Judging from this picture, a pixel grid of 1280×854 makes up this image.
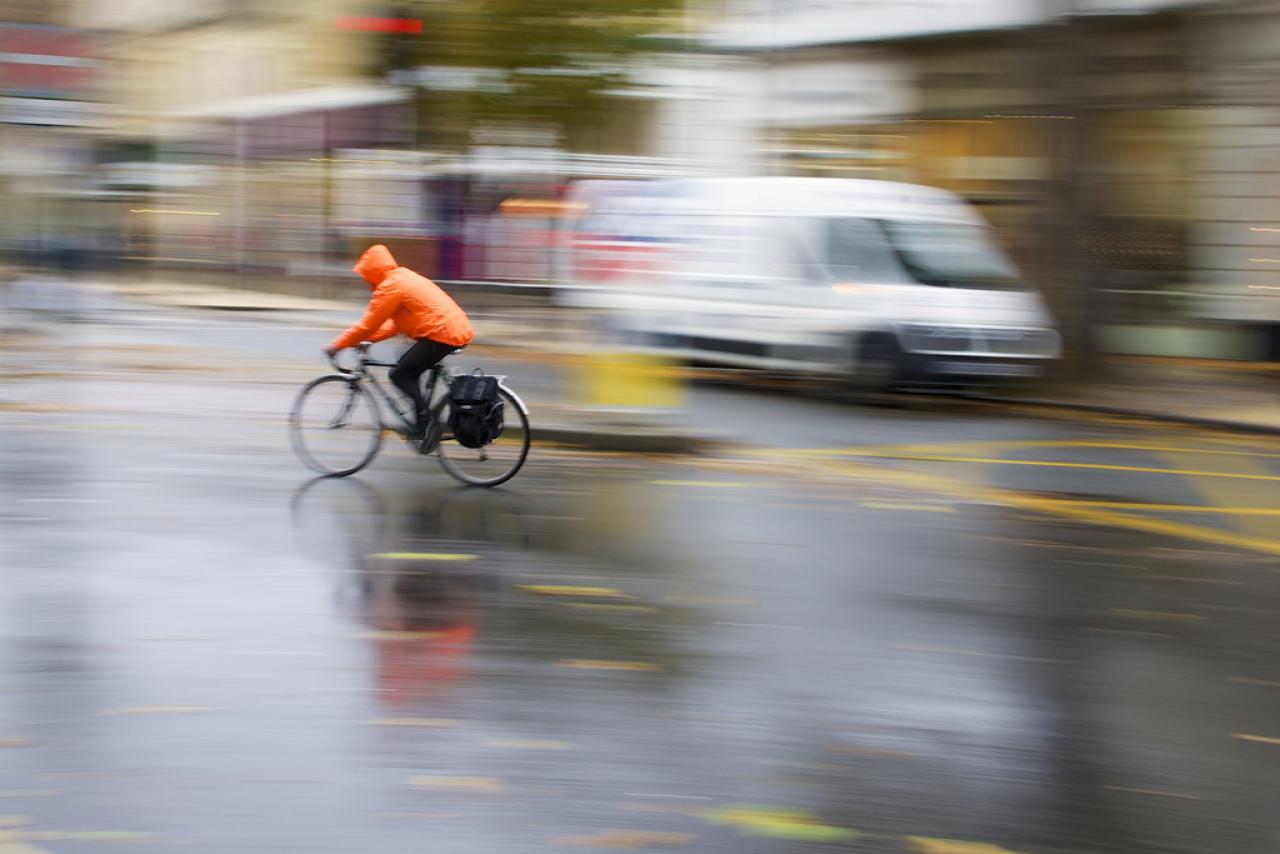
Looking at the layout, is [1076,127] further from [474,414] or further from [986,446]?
[474,414]

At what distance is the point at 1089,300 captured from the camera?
1762 centimetres

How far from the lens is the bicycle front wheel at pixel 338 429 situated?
1102 centimetres

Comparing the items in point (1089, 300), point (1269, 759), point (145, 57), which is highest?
point (145, 57)

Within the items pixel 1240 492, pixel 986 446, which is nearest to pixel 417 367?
pixel 986 446

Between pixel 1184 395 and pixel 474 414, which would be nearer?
pixel 474 414

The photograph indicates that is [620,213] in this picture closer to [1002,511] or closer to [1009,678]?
[1002,511]

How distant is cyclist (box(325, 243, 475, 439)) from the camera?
1055 cm

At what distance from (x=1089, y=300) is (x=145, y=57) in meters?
40.8

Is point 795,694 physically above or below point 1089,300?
below

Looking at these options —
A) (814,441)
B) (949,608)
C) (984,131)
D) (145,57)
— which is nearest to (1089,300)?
(814,441)

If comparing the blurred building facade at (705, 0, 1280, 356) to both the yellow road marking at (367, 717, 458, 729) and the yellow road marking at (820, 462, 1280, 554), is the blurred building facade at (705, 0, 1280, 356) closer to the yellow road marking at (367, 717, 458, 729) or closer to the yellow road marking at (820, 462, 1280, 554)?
the yellow road marking at (820, 462, 1280, 554)

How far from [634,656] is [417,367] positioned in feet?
15.6

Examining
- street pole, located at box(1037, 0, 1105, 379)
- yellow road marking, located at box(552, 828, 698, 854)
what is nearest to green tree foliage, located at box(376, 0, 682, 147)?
street pole, located at box(1037, 0, 1105, 379)

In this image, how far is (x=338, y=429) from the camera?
11.1 meters
